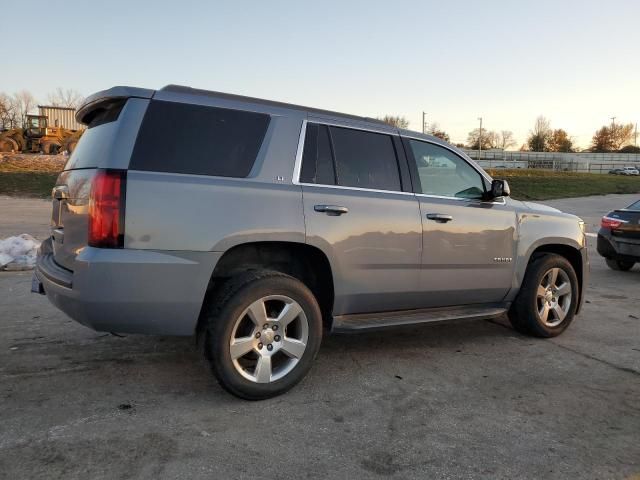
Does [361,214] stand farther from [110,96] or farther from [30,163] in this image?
[30,163]

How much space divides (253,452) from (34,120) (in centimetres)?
3995

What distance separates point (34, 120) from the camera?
36750mm

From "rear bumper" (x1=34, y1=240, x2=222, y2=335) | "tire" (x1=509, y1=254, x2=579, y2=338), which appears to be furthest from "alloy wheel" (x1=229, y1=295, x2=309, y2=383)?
"tire" (x1=509, y1=254, x2=579, y2=338)

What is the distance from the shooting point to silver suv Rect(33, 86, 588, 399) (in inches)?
126

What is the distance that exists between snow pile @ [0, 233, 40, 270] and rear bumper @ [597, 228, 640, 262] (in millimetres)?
8992

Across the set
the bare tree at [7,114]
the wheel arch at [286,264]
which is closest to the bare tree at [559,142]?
the bare tree at [7,114]

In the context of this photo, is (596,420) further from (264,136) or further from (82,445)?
(82,445)

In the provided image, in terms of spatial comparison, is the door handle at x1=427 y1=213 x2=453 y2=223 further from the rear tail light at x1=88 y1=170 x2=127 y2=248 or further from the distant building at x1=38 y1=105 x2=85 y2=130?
the distant building at x1=38 y1=105 x2=85 y2=130

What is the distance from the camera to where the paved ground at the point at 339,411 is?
111 inches

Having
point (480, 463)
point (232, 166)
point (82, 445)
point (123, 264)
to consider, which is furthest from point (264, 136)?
point (480, 463)

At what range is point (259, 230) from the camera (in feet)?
11.5

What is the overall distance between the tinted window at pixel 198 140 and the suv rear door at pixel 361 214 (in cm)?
40

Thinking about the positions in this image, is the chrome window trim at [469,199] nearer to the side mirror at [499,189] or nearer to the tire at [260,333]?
the side mirror at [499,189]

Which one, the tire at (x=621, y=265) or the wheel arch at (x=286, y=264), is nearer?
the wheel arch at (x=286, y=264)
